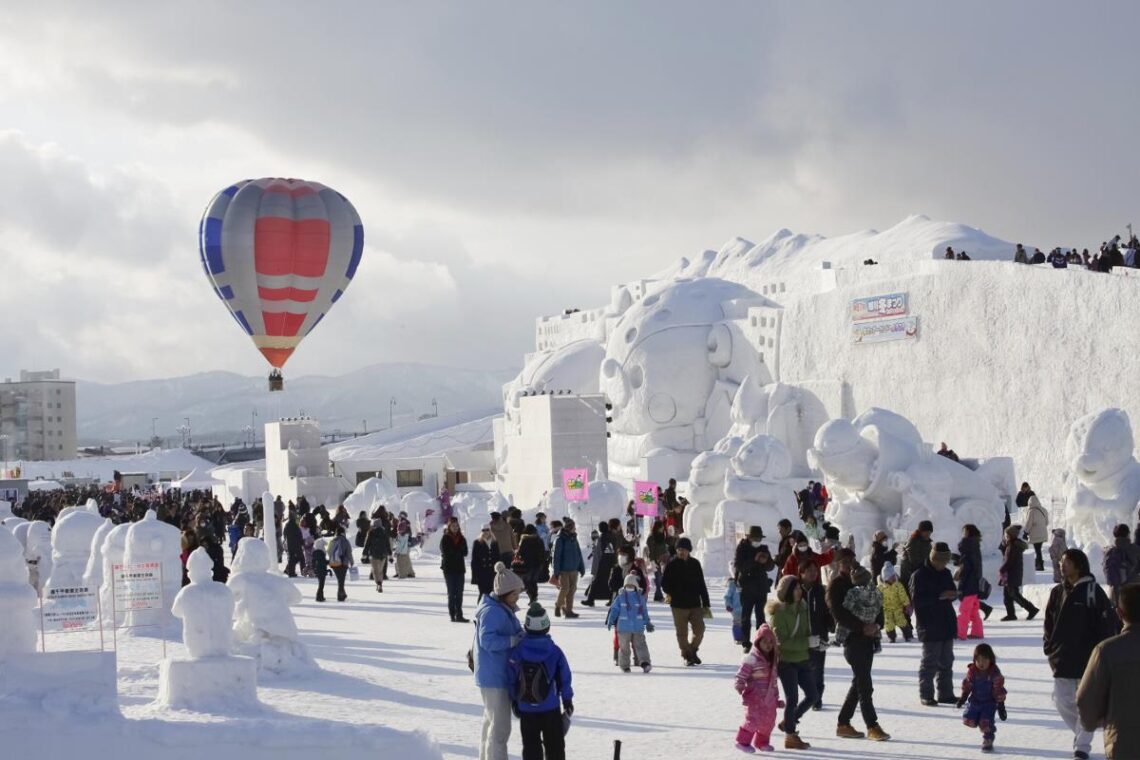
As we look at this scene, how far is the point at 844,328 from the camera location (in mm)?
29719

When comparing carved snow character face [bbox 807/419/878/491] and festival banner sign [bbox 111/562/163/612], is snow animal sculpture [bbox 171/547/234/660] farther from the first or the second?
carved snow character face [bbox 807/419/878/491]

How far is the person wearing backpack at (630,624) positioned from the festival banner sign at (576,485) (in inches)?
381

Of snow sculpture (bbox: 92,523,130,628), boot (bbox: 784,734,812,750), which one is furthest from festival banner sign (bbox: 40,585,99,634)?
boot (bbox: 784,734,812,750)

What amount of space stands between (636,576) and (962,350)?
1720 centimetres

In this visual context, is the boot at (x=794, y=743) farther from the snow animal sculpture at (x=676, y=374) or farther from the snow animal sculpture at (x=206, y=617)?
the snow animal sculpture at (x=676, y=374)

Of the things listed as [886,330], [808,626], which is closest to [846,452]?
[808,626]

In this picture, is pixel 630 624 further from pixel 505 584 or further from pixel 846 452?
pixel 846 452

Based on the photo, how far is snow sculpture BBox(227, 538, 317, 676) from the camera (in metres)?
11.2

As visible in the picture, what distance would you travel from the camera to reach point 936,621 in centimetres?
869

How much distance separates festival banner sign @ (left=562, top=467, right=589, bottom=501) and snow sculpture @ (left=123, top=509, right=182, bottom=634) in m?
7.47

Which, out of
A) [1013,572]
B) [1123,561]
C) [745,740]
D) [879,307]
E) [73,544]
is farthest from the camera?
[879,307]

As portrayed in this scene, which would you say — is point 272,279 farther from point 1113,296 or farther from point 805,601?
point 805,601

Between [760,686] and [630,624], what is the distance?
3.23m

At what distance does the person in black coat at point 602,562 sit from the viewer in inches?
605
